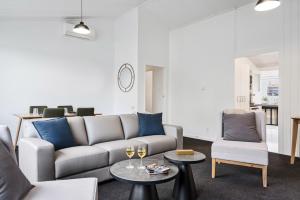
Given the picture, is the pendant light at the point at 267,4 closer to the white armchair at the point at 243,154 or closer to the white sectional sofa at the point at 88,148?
the white armchair at the point at 243,154

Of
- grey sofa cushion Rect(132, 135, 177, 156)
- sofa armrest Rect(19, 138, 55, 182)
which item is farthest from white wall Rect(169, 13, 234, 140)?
sofa armrest Rect(19, 138, 55, 182)

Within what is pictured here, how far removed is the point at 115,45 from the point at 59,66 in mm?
1824

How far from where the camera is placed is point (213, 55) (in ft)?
17.4

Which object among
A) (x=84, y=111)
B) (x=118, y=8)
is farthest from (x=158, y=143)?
(x=118, y=8)

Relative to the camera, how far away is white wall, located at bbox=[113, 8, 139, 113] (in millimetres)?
5469

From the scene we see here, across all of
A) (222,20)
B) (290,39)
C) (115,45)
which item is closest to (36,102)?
(115,45)

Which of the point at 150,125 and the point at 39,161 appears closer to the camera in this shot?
the point at 39,161

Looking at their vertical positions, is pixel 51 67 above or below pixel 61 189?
above

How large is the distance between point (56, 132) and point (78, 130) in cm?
39

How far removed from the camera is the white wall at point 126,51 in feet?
17.9

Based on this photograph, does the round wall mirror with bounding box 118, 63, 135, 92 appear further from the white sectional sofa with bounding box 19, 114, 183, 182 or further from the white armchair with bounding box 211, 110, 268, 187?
the white armchair with bounding box 211, 110, 268, 187

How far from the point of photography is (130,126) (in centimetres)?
354

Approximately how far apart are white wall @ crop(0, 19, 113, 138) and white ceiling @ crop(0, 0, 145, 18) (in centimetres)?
28

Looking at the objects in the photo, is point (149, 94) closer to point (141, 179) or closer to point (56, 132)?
point (56, 132)
